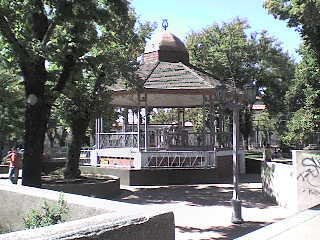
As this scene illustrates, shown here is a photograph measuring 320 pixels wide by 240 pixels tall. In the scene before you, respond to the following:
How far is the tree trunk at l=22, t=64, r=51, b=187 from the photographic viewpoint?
15.2 meters

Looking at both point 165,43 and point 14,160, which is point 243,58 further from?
point 14,160

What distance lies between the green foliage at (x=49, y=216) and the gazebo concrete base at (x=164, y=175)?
15935 millimetres

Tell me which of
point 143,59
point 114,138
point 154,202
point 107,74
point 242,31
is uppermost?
point 242,31

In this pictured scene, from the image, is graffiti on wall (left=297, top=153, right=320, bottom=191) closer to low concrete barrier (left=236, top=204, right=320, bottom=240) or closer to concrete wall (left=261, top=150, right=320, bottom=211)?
concrete wall (left=261, top=150, right=320, bottom=211)

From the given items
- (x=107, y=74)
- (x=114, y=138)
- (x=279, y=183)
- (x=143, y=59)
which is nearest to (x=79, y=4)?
(x=107, y=74)

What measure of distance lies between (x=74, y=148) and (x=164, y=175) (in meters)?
4.60

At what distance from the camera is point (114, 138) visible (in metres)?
26.4

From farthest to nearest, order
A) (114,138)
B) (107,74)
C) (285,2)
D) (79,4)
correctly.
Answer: (114,138)
(107,74)
(285,2)
(79,4)

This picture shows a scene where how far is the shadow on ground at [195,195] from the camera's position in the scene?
660 inches

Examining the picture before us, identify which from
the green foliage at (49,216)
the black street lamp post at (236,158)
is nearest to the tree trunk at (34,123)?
the black street lamp post at (236,158)

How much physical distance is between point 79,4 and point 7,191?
684 centimetres

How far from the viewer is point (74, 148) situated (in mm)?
20797

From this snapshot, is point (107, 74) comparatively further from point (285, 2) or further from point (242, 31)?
point (242, 31)

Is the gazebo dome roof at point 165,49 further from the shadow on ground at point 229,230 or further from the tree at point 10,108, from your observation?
the shadow on ground at point 229,230
